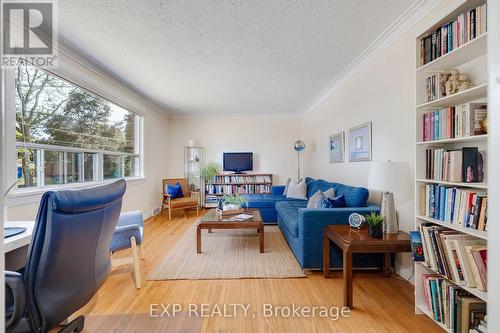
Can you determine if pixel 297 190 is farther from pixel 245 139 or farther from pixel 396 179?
pixel 396 179

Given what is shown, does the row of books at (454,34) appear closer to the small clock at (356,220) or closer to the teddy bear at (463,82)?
the teddy bear at (463,82)

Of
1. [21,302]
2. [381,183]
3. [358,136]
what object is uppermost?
[358,136]

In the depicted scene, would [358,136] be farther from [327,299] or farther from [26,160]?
[26,160]

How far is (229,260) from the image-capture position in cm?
271

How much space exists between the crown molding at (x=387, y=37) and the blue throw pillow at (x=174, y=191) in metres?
3.71

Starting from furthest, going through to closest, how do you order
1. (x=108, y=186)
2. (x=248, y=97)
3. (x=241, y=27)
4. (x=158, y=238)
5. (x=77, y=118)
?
(x=248, y=97), (x=158, y=238), (x=77, y=118), (x=241, y=27), (x=108, y=186)

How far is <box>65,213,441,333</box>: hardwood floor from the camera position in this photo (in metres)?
1.65

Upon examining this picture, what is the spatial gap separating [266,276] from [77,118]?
305 centimetres

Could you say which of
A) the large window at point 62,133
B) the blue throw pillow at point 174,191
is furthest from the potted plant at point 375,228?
the blue throw pillow at point 174,191

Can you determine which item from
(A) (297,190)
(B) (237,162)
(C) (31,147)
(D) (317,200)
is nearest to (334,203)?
(D) (317,200)

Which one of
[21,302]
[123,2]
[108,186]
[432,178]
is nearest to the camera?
[21,302]

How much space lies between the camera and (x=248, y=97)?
179 inches

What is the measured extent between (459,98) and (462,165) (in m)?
0.46

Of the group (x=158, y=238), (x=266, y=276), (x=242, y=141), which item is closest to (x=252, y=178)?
(x=242, y=141)
